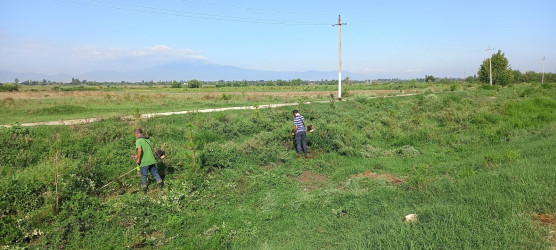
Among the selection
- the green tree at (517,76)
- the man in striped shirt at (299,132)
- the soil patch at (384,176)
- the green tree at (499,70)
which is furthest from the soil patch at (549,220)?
the green tree at (517,76)

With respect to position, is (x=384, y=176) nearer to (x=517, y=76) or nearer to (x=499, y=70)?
(x=499, y=70)

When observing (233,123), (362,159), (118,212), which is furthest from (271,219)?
(233,123)

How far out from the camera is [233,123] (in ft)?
46.4

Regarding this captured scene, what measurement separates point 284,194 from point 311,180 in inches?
59.5

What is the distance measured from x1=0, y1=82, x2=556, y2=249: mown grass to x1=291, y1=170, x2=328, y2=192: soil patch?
0.06 meters

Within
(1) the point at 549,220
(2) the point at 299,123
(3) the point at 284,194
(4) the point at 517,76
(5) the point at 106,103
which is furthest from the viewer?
(4) the point at 517,76

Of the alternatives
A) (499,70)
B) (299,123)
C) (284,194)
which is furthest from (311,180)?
(499,70)

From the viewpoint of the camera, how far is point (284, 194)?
721 centimetres

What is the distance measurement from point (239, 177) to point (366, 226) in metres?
4.09

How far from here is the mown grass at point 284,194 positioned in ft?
15.1

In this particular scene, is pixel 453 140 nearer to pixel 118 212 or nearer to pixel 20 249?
pixel 118 212

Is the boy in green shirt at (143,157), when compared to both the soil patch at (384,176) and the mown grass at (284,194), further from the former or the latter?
the soil patch at (384,176)

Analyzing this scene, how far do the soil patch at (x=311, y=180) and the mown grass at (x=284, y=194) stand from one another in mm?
58

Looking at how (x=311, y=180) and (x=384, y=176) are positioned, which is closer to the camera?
(x=384, y=176)
